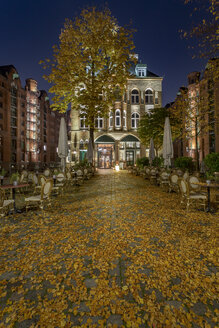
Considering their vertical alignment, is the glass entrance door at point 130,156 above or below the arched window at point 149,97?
below

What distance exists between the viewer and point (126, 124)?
32.1 meters

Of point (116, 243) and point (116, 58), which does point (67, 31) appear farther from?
point (116, 243)

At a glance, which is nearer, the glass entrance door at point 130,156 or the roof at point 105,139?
the roof at point 105,139

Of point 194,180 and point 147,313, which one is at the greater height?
point 194,180

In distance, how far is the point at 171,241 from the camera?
3.52 m

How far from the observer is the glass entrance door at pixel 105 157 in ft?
111

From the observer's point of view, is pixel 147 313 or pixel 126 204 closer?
pixel 147 313

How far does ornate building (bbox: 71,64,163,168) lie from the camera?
31.6 metres

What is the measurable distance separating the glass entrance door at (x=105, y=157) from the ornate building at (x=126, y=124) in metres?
1.35

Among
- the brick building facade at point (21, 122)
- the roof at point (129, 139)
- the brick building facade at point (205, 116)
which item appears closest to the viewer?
the brick building facade at point (205, 116)

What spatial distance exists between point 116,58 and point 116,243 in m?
15.5

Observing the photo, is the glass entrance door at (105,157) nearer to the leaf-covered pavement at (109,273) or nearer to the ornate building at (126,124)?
the ornate building at (126,124)

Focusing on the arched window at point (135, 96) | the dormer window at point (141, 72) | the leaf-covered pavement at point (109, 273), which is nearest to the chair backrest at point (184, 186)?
the leaf-covered pavement at point (109, 273)

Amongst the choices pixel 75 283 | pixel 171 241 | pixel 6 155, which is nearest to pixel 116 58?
pixel 171 241
